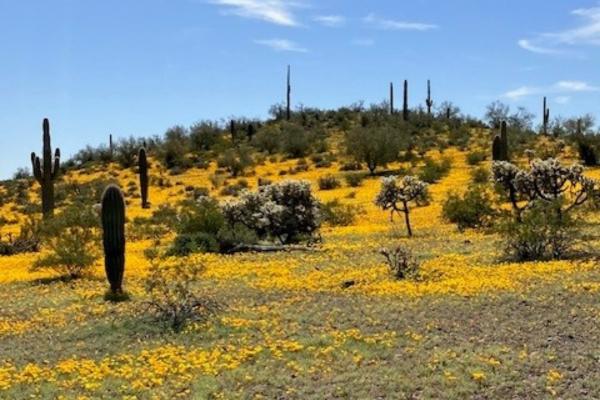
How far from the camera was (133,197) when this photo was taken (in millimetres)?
44125

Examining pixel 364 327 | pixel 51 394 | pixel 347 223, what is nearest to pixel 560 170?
pixel 347 223

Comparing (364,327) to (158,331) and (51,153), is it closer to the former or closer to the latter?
(158,331)

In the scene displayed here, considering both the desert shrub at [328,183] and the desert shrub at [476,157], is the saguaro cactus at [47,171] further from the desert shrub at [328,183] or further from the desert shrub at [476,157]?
the desert shrub at [476,157]

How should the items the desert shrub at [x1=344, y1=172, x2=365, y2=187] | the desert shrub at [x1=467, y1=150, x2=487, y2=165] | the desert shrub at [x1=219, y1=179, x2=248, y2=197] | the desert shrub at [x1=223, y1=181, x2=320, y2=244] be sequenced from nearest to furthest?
the desert shrub at [x1=223, y1=181, x2=320, y2=244] < the desert shrub at [x1=344, y1=172, x2=365, y2=187] < the desert shrub at [x1=219, y1=179, x2=248, y2=197] < the desert shrub at [x1=467, y1=150, x2=487, y2=165]

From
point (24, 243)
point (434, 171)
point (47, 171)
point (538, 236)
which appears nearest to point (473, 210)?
point (538, 236)

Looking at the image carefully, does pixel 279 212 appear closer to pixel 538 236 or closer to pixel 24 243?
pixel 538 236

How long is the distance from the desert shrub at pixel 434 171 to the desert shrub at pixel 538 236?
68.5 ft

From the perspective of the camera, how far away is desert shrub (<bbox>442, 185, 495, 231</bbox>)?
24.3 metres

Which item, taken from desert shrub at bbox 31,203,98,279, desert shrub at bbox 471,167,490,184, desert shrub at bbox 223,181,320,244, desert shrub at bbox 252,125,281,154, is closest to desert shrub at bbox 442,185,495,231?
desert shrub at bbox 223,181,320,244

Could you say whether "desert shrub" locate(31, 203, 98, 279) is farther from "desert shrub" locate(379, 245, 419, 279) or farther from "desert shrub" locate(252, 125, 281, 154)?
"desert shrub" locate(252, 125, 281, 154)

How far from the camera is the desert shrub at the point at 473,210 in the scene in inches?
955

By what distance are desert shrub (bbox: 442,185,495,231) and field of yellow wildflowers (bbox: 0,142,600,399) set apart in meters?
5.32

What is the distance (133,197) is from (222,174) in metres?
7.52

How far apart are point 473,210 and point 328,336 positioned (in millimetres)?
14041
